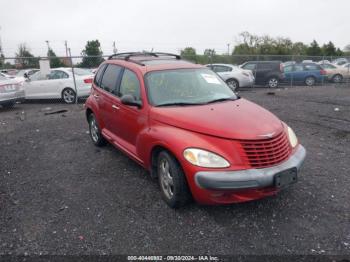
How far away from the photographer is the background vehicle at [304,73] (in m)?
19.7

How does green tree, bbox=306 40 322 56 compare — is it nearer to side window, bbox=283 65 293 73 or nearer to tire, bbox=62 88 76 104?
side window, bbox=283 65 293 73

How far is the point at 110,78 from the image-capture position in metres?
5.73

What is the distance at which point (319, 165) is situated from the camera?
17.6ft

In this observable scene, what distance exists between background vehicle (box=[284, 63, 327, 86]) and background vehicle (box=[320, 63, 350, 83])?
146 cm

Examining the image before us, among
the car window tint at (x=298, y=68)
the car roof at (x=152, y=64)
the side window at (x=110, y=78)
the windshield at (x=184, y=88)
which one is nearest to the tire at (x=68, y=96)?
the side window at (x=110, y=78)

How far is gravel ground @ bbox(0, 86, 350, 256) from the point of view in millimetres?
3367

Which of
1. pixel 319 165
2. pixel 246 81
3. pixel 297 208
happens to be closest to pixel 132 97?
pixel 297 208

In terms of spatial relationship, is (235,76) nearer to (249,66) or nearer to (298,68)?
(249,66)

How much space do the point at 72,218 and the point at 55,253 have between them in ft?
2.20

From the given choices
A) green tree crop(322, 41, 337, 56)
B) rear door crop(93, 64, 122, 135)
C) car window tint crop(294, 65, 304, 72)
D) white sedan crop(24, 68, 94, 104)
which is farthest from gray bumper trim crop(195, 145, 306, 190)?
green tree crop(322, 41, 337, 56)

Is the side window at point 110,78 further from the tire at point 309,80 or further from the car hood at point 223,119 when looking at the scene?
the tire at point 309,80

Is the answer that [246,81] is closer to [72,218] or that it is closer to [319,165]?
[319,165]

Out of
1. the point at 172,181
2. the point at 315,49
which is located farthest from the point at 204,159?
the point at 315,49

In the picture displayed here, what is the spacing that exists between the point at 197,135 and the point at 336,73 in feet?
67.2
